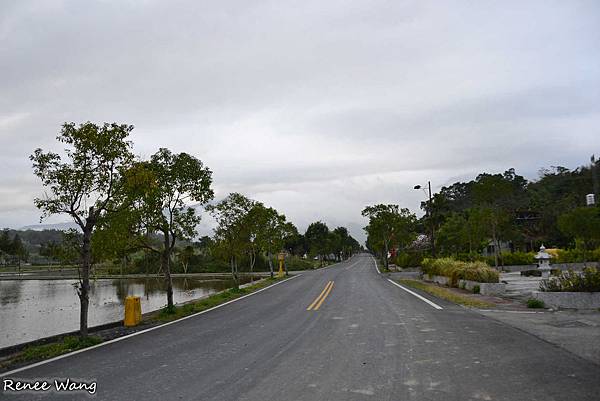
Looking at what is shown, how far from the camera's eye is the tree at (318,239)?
95887mm

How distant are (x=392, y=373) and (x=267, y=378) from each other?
1.87 meters

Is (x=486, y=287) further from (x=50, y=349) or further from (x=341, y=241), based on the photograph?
(x=341, y=241)

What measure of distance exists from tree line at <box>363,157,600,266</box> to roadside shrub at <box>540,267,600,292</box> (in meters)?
16.3

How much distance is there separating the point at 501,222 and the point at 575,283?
27833mm

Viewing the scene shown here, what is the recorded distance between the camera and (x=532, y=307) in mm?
14453

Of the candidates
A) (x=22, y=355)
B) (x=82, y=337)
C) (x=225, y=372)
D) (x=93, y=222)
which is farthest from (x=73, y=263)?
(x=225, y=372)

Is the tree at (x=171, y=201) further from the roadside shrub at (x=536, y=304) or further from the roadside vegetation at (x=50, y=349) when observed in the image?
the roadside shrub at (x=536, y=304)

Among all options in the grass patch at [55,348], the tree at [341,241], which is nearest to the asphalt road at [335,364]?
the grass patch at [55,348]

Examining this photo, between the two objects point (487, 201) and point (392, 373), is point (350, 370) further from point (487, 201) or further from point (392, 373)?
point (487, 201)

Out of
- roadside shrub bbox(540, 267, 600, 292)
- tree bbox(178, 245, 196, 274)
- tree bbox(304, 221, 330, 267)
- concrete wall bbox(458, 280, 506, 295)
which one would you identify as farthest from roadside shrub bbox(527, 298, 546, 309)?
tree bbox(304, 221, 330, 267)

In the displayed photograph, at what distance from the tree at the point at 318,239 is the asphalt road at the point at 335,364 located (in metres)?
79.1

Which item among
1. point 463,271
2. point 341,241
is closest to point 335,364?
point 463,271

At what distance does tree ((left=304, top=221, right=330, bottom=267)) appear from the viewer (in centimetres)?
9589

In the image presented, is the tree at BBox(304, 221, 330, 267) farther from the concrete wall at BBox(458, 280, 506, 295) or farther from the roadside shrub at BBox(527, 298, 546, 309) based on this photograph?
the roadside shrub at BBox(527, 298, 546, 309)
